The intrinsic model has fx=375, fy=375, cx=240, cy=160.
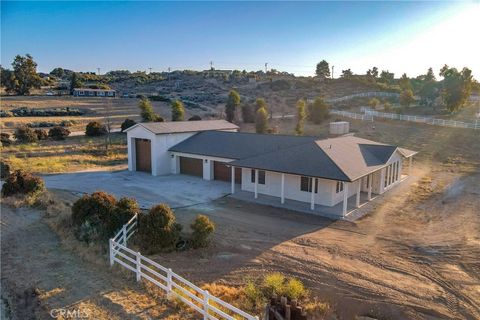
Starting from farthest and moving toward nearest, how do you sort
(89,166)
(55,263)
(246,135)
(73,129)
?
1. (73,129)
2. (89,166)
3. (246,135)
4. (55,263)

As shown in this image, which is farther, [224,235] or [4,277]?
[224,235]

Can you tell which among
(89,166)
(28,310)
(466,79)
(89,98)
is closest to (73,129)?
(89,166)

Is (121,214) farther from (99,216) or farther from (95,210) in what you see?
(95,210)

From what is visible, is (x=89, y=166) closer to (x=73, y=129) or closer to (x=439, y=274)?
(x=73, y=129)

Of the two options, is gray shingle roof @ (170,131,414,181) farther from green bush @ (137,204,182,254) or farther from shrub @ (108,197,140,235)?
shrub @ (108,197,140,235)

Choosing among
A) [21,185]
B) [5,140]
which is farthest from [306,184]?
[5,140]

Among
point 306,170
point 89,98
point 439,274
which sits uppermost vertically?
point 89,98
